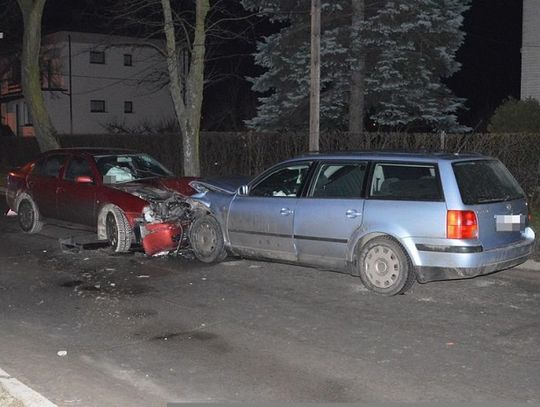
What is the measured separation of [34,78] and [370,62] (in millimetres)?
11728

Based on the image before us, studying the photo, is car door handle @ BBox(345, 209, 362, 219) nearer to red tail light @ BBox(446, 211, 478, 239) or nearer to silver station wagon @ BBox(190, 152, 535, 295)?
silver station wagon @ BBox(190, 152, 535, 295)

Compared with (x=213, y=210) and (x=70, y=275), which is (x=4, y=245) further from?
(x=213, y=210)

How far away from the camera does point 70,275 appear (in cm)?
881

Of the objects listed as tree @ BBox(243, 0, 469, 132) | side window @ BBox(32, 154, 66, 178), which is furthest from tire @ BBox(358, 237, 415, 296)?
tree @ BBox(243, 0, 469, 132)

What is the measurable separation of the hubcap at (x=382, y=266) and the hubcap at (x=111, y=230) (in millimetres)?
4248

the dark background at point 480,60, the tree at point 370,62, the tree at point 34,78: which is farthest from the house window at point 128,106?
the tree at point 370,62

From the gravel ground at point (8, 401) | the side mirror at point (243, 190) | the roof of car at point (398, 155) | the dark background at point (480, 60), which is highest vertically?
the dark background at point (480, 60)

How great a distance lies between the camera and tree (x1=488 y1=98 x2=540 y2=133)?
16.8 meters

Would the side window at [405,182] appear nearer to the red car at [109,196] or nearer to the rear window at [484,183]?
the rear window at [484,183]

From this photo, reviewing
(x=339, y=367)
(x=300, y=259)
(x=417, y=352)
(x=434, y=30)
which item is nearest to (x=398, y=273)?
(x=300, y=259)

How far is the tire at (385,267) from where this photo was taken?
7.36 metres

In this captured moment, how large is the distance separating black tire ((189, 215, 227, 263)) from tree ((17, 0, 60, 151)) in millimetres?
14585

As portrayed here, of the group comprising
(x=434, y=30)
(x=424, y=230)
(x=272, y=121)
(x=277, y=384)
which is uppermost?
(x=434, y=30)

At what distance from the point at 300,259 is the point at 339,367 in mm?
2990
